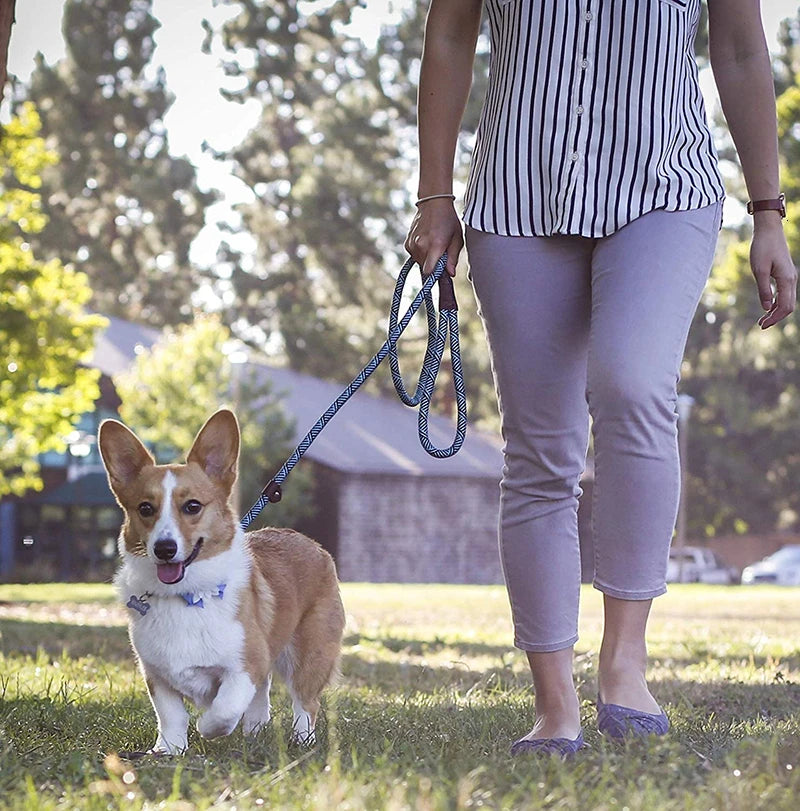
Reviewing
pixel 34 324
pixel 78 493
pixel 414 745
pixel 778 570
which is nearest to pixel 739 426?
pixel 778 570

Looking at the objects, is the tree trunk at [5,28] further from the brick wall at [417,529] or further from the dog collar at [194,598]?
the brick wall at [417,529]

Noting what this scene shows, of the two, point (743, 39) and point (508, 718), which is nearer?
point (743, 39)

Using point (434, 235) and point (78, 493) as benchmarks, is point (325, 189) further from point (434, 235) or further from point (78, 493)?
point (434, 235)

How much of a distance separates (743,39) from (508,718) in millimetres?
1943

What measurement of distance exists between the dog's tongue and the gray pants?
964 mm

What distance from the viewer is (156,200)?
40.8 m

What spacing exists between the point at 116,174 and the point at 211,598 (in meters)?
40.9

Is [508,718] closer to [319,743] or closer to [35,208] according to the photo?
[319,743]

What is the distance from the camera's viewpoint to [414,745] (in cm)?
315

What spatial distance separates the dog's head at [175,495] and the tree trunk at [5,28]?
6.00ft

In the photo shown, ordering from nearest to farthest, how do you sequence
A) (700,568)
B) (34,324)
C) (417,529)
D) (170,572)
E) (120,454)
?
(170,572) < (120,454) < (34,324) < (417,529) < (700,568)

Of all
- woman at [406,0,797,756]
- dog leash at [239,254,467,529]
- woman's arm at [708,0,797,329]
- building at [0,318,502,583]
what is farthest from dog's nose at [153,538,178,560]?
building at [0,318,502,583]

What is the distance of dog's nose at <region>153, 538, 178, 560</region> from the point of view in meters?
3.77

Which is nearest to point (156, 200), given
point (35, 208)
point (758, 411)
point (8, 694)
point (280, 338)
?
point (280, 338)
